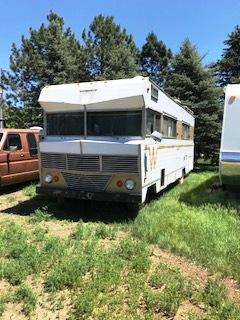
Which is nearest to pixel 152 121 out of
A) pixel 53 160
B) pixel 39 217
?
pixel 53 160

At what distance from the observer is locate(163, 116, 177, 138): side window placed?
11.5 metres

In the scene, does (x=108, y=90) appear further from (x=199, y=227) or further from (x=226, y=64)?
(x=226, y=64)

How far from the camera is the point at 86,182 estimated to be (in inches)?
374

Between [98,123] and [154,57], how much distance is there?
3454cm

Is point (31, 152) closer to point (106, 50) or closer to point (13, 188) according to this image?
point (13, 188)

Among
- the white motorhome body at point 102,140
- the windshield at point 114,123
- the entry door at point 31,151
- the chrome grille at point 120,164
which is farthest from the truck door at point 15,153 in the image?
the chrome grille at point 120,164

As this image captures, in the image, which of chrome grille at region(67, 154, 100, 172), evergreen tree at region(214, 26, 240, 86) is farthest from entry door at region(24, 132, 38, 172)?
evergreen tree at region(214, 26, 240, 86)

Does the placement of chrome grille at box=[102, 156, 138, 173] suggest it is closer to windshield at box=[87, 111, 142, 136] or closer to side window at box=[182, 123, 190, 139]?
windshield at box=[87, 111, 142, 136]

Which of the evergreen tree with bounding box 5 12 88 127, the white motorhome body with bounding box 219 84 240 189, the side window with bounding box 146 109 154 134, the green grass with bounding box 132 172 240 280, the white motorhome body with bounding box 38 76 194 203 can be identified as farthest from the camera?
the evergreen tree with bounding box 5 12 88 127

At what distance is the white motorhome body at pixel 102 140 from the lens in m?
9.15

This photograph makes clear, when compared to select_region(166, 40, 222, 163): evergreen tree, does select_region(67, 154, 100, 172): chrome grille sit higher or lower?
lower

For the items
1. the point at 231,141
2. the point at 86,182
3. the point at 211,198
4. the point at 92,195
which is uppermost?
the point at 231,141

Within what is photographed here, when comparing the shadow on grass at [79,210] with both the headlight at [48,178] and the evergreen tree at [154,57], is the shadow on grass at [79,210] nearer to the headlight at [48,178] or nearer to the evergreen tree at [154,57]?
the headlight at [48,178]

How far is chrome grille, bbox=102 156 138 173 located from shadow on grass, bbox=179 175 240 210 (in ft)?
7.75
